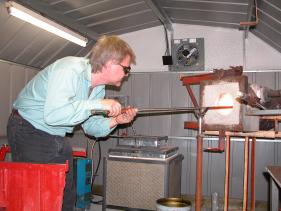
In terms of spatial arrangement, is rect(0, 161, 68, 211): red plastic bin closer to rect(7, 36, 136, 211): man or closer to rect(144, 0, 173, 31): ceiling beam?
rect(7, 36, 136, 211): man

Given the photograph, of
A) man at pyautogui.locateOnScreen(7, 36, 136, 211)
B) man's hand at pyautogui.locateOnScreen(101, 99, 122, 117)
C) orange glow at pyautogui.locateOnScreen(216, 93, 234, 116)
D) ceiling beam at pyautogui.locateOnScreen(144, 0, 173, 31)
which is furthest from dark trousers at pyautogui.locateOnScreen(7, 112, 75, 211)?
ceiling beam at pyautogui.locateOnScreen(144, 0, 173, 31)

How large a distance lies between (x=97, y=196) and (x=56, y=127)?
306 centimetres

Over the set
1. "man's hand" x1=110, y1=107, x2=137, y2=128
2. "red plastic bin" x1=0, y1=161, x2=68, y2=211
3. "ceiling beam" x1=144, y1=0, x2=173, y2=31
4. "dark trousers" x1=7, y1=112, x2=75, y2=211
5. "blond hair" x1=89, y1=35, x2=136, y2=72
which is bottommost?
"red plastic bin" x1=0, y1=161, x2=68, y2=211

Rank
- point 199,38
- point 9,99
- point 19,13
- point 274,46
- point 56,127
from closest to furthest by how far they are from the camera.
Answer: point 56,127, point 19,13, point 9,99, point 274,46, point 199,38

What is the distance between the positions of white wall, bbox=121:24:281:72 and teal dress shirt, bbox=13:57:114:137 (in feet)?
9.47

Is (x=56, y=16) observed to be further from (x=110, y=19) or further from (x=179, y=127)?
(x=179, y=127)

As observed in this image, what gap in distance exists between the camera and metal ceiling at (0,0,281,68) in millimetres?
3400

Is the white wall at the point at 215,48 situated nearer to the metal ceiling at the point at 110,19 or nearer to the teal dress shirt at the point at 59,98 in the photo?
the metal ceiling at the point at 110,19

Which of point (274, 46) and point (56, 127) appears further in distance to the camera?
point (274, 46)

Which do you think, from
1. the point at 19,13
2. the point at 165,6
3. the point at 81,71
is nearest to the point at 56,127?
the point at 81,71

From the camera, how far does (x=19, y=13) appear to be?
290 cm

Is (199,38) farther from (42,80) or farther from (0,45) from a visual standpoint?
(42,80)

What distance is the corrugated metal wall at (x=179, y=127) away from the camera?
4309mm

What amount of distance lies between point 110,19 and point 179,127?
1812 mm
